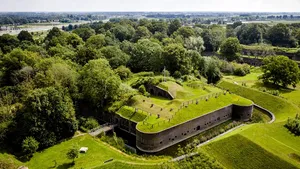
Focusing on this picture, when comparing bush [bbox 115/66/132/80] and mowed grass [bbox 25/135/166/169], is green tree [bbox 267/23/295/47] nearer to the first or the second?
bush [bbox 115/66/132/80]

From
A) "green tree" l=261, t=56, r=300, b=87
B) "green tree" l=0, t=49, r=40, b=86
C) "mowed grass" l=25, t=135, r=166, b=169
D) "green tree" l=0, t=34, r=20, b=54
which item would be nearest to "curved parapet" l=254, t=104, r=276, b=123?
"green tree" l=261, t=56, r=300, b=87

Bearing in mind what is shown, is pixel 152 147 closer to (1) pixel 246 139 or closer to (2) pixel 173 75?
(1) pixel 246 139

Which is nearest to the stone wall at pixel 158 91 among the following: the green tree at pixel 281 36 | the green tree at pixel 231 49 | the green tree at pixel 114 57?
the green tree at pixel 114 57

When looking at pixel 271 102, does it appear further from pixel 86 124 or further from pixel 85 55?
pixel 85 55

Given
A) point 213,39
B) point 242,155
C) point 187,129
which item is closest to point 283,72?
point 187,129

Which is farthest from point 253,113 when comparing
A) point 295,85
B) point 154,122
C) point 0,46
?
point 0,46
